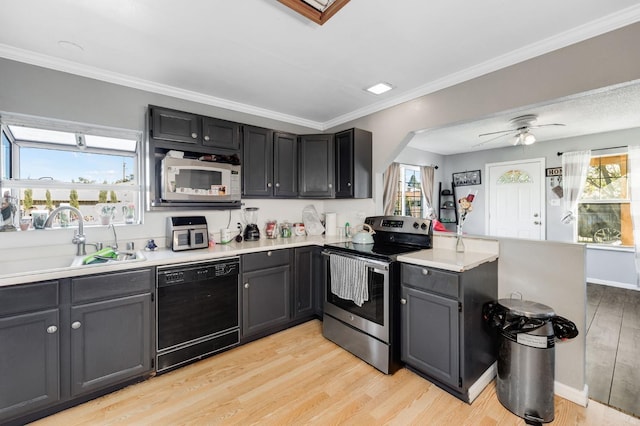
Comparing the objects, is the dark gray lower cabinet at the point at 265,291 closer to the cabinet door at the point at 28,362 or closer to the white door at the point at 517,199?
the cabinet door at the point at 28,362

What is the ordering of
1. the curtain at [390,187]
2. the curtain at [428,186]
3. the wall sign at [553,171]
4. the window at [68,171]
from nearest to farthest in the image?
the window at [68,171] < the wall sign at [553,171] < the curtain at [390,187] < the curtain at [428,186]

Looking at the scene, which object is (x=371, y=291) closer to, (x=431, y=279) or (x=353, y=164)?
(x=431, y=279)

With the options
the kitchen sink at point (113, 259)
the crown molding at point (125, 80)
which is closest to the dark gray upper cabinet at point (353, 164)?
the crown molding at point (125, 80)

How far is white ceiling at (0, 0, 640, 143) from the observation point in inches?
62.8

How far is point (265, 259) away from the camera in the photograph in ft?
8.79

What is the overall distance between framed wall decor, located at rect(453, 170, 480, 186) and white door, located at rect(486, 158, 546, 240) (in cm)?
21

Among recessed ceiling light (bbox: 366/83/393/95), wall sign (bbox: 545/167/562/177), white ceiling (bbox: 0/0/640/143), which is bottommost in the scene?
wall sign (bbox: 545/167/562/177)

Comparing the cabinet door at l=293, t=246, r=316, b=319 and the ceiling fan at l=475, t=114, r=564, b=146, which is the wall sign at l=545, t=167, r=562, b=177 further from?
the cabinet door at l=293, t=246, r=316, b=319

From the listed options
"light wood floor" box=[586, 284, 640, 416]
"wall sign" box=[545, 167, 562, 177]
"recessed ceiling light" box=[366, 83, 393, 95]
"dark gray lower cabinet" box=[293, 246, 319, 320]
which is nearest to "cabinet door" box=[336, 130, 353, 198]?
"recessed ceiling light" box=[366, 83, 393, 95]

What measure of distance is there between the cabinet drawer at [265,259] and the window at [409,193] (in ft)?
10.3

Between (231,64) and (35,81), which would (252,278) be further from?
(35,81)

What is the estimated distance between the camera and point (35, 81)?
2.10 meters

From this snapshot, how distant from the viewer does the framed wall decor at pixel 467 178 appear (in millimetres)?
5871

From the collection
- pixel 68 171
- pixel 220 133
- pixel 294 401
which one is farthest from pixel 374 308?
pixel 68 171
